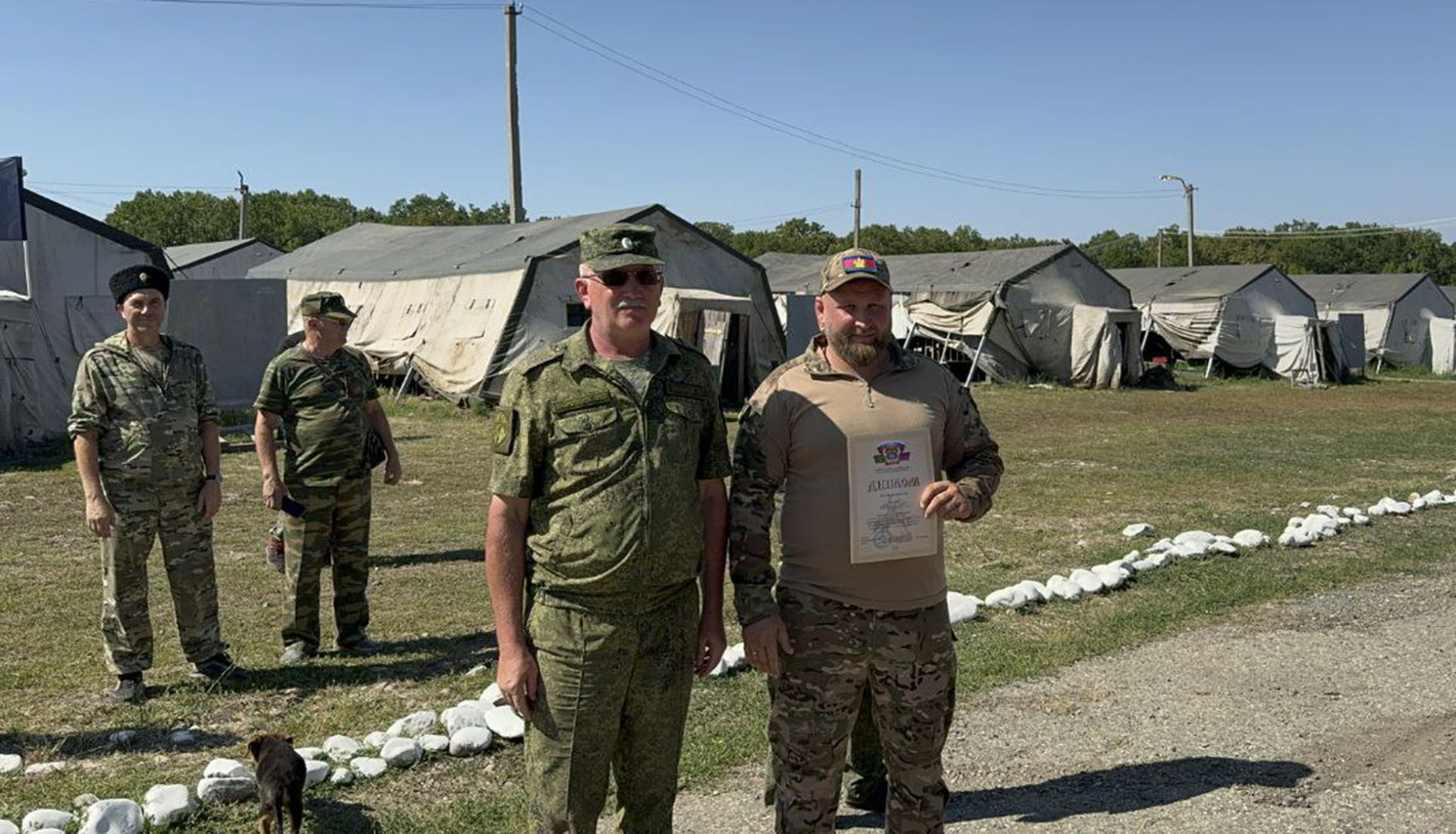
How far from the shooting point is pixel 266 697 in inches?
225

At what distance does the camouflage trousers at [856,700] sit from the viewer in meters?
3.43

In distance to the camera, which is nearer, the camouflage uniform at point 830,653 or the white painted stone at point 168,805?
the camouflage uniform at point 830,653

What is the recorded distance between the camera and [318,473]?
6379 mm

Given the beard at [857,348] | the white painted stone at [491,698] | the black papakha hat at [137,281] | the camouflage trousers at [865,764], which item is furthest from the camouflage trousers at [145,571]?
the beard at [857,348]

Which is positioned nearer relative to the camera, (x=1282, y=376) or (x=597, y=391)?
(x=597, y=391)

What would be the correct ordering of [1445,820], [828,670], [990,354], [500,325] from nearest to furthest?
[828,670] < [1445,820] < [500,325] < [990,354]

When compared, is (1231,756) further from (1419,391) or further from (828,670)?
(1419,391)

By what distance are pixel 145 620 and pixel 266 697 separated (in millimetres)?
671

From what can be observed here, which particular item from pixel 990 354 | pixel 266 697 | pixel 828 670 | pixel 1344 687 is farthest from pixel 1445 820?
pixel 990 354

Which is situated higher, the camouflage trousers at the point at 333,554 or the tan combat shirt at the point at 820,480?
the tan combat shirt at the point at 820,480

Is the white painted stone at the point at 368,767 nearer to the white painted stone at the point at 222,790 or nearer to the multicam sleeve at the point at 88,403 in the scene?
the white painted stone at the point at 222,790

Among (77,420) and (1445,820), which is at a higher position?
(77,420)

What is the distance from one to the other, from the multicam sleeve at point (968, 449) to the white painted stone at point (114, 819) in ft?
9.22

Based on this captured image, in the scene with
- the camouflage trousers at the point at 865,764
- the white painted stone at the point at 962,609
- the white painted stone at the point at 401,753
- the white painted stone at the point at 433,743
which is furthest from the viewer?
the white painted stone at the point at 962,609
